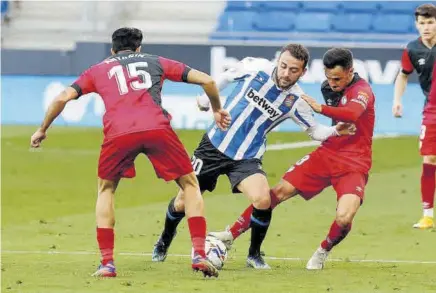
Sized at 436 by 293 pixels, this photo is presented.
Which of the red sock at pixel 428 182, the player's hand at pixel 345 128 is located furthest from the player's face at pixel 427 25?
the player's hand at pixel 345 128

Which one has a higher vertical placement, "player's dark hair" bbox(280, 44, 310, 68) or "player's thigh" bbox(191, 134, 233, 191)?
"player's dark hair" bbox(280, 44, 310, 68)

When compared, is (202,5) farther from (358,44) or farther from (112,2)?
(358,44)

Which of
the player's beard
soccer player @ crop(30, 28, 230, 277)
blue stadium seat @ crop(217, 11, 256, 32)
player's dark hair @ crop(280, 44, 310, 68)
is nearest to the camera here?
soccer player @ crop(30, 28, 230, 277)

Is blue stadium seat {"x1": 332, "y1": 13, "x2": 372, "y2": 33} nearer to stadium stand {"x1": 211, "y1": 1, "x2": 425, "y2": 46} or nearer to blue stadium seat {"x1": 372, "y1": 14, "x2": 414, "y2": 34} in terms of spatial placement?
stadium stand {"x1": 211, "y1": 1, "x2": 425, "y2": 46}

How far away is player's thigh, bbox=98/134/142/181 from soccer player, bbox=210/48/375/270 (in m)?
1.35

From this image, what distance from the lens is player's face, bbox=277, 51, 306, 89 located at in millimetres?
9445

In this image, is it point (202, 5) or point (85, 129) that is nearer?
point (85, 129)

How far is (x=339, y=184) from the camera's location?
10.1 meters

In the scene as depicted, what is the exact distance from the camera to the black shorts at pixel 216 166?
9.78 m

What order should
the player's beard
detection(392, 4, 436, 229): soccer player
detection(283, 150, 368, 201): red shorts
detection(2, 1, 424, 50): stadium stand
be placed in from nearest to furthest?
the player's beard
detection(283, 150, 368, 201): red shorts
detection(392, 4, 436, 229): soccer player
detection(2, 1, 424, 50): stadium stand

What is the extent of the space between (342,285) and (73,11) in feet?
70.7

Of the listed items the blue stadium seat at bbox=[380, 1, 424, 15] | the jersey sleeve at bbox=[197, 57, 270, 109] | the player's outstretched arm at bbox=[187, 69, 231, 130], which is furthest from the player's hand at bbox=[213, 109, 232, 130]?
the blue stadium seat at bbox=[380, 1, 424, 15]

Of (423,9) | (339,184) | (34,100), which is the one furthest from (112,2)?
(339,184)

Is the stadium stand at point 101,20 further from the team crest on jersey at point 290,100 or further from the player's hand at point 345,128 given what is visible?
the team crest on jersey at point 290,100
